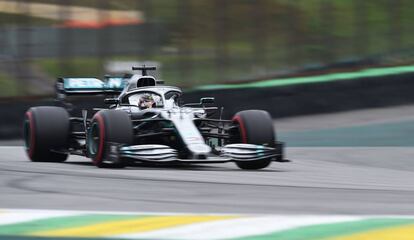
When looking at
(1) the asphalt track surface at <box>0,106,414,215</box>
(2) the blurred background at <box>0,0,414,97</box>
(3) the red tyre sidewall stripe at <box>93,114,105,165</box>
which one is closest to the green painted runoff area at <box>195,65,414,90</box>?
(2) the blurred background at <box>0,0,414,97</box>

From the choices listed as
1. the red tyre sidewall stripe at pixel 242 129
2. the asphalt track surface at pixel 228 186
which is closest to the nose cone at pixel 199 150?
the asphalt track surface at pixel 228 186

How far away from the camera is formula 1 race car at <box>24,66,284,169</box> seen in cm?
1254

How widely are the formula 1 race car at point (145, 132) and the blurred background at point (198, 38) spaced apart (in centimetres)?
666

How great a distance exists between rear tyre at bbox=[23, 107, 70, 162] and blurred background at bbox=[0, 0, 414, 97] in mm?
6868

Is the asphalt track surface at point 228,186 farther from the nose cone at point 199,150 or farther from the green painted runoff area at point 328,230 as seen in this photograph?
the green painted runoff area at point 328,230

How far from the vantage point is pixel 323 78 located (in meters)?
23.4

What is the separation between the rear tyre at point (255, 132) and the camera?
13352 millimetres

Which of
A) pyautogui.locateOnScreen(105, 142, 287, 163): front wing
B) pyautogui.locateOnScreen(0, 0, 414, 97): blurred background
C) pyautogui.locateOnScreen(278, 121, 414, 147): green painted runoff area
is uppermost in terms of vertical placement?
pyautogui.locateOnScreen(0, 0, 414, 97): blurred background

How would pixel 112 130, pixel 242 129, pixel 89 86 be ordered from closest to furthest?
pixel 112 130 → pixel 242 129 → pixel 89 86

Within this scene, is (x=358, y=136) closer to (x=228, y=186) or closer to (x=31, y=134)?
(x=31, y=134)

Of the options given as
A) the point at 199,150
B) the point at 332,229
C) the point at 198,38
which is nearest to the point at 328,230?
the point at 332,229

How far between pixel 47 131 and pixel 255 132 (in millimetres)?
2946

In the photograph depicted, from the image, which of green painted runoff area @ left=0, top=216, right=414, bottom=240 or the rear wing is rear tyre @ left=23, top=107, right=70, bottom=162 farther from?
green painted runoff area @ left=0, top=216, right=414, bottom=240

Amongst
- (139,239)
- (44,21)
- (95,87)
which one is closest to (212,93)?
(44,21)
